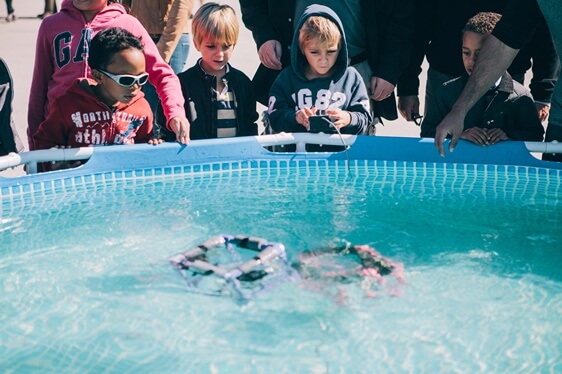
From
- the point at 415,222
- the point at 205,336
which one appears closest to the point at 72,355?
the point at 205,336

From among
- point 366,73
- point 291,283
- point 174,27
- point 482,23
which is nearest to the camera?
point 291,283

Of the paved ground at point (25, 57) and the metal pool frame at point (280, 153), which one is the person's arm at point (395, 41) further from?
the paved ground at point (25, 57)

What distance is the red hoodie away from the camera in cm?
404

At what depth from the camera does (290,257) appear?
3316 mm

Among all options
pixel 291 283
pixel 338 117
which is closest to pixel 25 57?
pixel 338 117

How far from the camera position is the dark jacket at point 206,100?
4602mm

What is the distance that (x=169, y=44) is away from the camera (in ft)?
16.4

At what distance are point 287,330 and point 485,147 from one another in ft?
6.73

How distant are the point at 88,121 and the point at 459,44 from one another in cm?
216

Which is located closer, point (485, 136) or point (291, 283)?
point (291, 283)

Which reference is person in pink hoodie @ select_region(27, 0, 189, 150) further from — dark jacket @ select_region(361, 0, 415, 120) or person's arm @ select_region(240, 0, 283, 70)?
dark jacket @ select_region(361, 0, 415, 120)

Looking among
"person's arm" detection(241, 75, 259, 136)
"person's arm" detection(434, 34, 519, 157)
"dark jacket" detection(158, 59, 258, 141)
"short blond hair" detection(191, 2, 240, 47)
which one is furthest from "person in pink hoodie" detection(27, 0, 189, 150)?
"person's arm" detection(434, 34, 519, 157)

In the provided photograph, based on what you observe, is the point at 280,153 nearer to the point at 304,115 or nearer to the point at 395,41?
the point at 304,115

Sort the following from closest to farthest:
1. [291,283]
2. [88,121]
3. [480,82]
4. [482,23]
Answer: [291,283] < [480,82] < [88,121] < [482,23]
